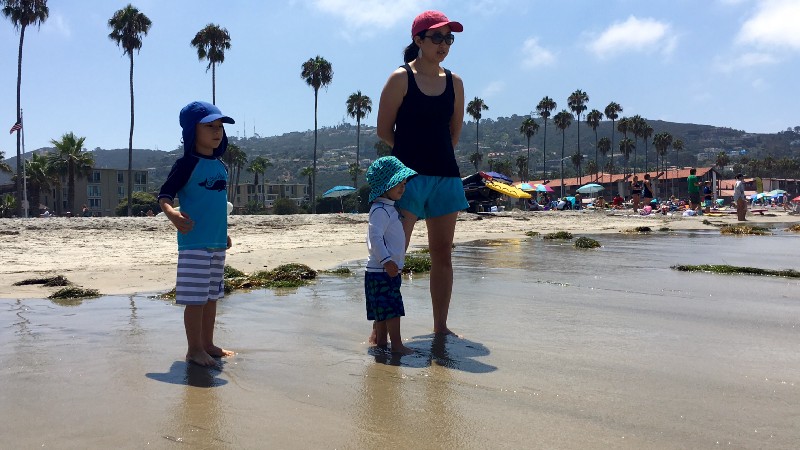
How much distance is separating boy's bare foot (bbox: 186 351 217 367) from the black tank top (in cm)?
162

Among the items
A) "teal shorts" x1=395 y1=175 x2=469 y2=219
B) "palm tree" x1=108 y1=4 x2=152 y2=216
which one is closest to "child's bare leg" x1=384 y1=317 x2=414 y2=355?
"teal shorts" x1=395 y1=175 x2=469 y2=219

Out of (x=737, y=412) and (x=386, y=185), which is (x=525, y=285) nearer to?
(x=386, y=185)

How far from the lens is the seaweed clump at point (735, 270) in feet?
21.5

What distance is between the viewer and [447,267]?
168 inches

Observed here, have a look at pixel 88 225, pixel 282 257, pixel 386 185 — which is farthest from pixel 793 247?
pixel 88 225

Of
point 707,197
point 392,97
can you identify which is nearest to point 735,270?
point 392,97

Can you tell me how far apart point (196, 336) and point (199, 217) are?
0.63m

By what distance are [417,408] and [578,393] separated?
0.67m

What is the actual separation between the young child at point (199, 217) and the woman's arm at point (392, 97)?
3.04 ft

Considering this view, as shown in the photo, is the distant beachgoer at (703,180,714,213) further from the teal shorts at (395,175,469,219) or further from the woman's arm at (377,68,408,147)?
the woman's arm at (377,68,408,147)

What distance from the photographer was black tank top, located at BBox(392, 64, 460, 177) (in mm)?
4125

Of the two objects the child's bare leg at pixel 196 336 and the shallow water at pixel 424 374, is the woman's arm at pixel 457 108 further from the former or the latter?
the child's bare leg at pixel 196 336

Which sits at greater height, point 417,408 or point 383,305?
point 383,305

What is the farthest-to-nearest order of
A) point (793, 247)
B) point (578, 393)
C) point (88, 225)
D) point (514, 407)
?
point (88, 225), point (793, 247), point (578, 393), point (514, 407)
